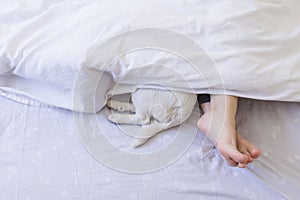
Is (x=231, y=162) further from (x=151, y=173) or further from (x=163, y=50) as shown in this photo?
(x=163, y=50)

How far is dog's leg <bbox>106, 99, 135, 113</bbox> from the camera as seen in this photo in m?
0.89

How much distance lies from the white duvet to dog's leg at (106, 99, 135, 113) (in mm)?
24

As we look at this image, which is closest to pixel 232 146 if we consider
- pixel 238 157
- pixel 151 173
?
pixel 238 157

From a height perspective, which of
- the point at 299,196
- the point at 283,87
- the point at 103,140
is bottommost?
the point at 299,196

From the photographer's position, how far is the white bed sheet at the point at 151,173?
77cm

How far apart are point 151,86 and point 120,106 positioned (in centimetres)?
10

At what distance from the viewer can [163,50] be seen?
0.84m

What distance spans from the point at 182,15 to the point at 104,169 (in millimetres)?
378

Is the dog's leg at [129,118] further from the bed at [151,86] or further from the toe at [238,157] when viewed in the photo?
the toe at [238,157]

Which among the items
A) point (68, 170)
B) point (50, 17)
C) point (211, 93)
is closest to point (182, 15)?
point (211, 93)

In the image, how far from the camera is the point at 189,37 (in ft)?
2.76

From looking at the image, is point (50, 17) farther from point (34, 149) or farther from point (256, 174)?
point (256, 174)

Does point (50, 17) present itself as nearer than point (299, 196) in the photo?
No

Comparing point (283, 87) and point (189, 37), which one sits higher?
point (189, 37)
